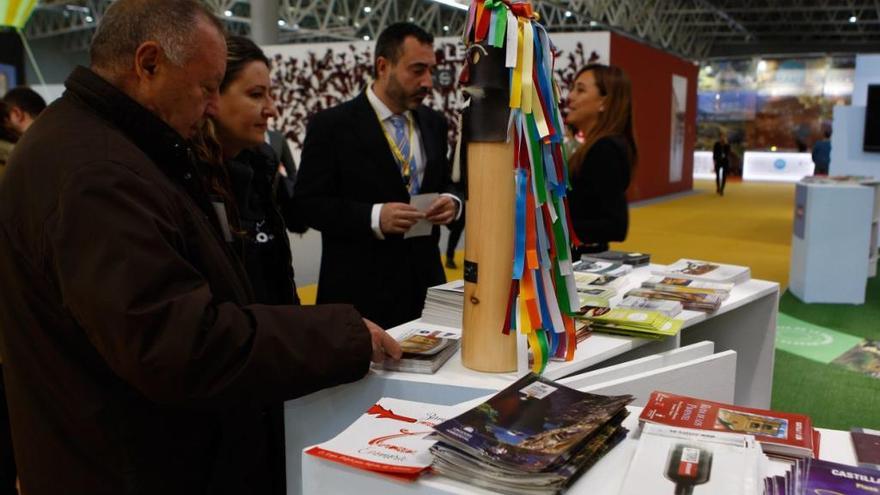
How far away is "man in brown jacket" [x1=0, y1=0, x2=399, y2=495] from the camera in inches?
43.3

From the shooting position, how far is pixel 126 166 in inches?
44.8

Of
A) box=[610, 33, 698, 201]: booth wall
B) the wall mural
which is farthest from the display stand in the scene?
box=[610, 33, 698, 201]: booth wall

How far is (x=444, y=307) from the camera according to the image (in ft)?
6.52

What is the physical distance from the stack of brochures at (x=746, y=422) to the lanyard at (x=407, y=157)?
152 centimetres

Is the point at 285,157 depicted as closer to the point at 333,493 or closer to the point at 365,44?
the point at 333,493

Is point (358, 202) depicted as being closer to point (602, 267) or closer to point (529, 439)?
point (602, 267)

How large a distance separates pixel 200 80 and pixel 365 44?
9.52m

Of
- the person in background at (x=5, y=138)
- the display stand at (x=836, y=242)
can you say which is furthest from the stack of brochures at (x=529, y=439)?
the display stand at (x=836, y=242)

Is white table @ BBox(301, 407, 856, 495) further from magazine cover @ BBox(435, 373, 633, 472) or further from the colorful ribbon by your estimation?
the colorful ribbon

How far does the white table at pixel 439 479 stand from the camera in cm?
106

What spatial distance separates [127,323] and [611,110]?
2290mm

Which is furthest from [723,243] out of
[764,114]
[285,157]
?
[764,114]

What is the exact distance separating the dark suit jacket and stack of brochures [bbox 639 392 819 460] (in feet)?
4.63

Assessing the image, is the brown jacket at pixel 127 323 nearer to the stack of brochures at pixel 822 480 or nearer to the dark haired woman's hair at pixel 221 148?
the dark haired woman's hair at pixel 221 148
